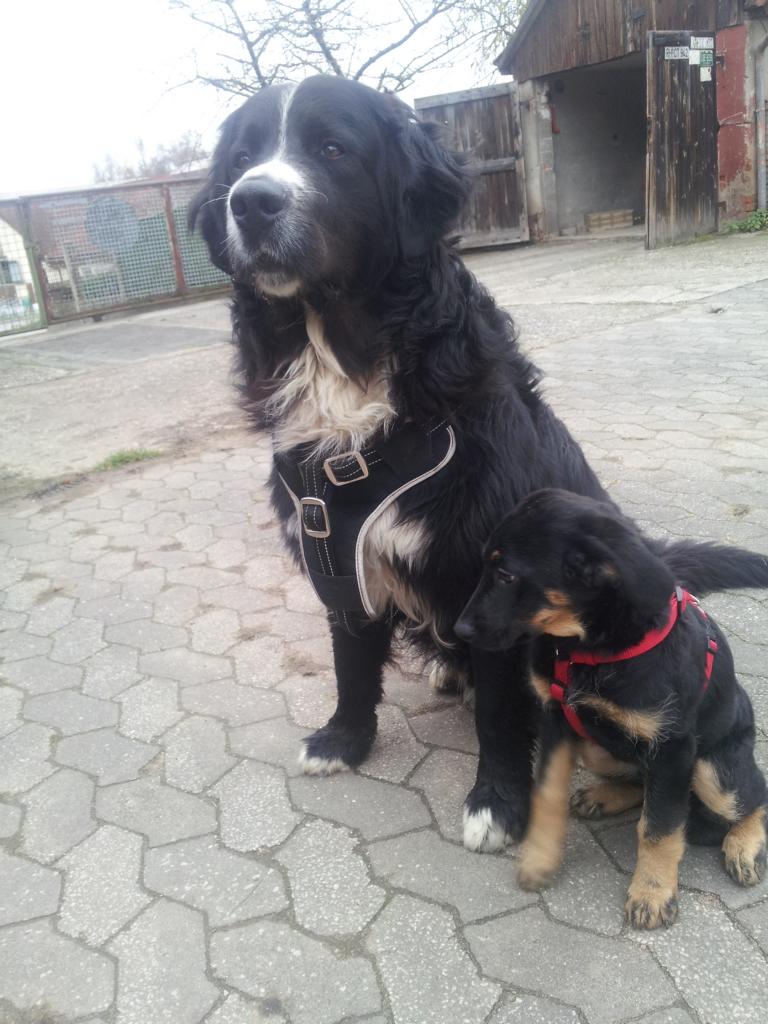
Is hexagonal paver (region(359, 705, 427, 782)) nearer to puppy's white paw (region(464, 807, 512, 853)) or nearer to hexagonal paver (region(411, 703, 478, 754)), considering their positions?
hexagonal paver (region(411, 703, 478, 754))

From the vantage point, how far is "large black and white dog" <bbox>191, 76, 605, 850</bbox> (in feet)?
7.23

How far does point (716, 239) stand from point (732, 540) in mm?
11010

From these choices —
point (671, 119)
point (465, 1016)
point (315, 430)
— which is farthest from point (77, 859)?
point (671, 119)

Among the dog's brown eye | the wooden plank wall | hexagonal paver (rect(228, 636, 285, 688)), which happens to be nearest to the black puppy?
the dog's brown eye

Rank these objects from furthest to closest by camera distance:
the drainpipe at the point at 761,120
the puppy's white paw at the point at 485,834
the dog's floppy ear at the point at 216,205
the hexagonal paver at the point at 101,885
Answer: the drainpipe at the point at 761,120
the dog's floppy ear at the point at 216,205
the puppy's white paw at the point at 485,834
the hexagonal paver at the point at 101,885

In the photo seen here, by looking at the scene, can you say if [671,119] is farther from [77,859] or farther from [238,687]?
[77,859]

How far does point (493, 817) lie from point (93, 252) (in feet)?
45.6

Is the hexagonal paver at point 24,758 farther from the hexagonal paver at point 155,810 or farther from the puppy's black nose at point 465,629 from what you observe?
the puppy's black nose at point 465,629

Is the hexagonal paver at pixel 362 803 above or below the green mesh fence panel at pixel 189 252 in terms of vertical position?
below

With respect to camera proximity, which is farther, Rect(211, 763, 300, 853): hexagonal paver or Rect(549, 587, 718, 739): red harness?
Rect(211, 763, 300, 853): hexagonal paver

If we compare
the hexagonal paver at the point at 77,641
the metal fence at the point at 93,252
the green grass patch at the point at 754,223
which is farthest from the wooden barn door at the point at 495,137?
the hexagonal paver at the point at 77,641

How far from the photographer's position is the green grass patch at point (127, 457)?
19.4ft

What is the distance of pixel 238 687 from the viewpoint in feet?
10.2

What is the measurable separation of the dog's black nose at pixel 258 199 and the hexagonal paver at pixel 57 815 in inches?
71.8
